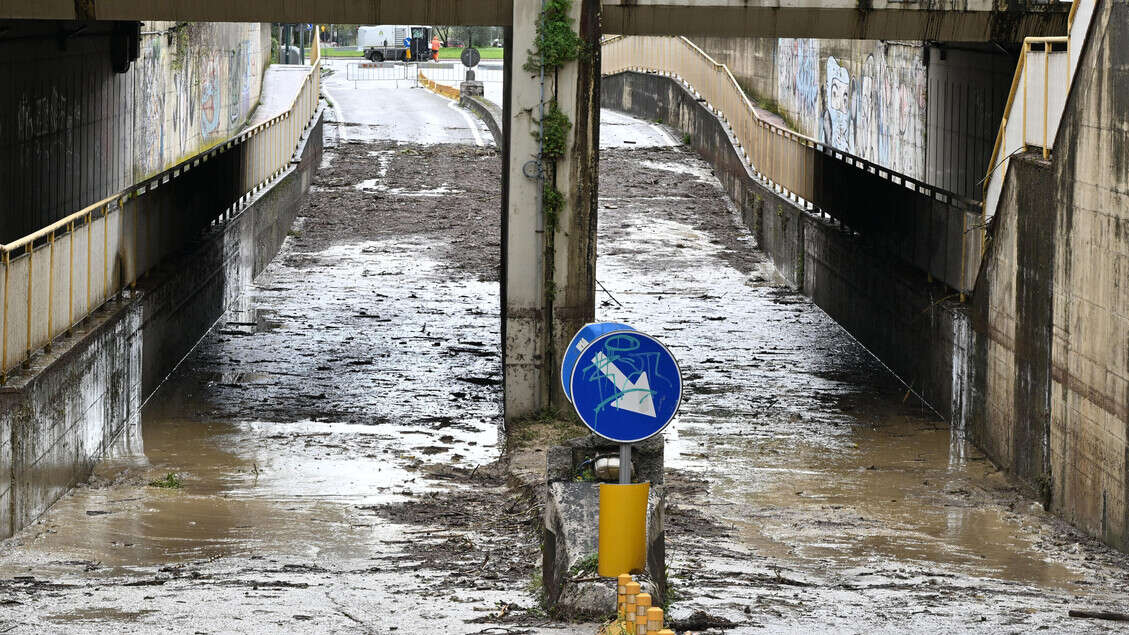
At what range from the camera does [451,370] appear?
2272 centimetres

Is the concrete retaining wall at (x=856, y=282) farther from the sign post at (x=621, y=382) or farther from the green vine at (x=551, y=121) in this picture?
the sign post at (x=621, y=382)

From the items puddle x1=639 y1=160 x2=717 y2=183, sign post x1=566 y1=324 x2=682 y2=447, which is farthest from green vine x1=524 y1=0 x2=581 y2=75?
puddle x1=639 y1=160 x2=717 y2=183

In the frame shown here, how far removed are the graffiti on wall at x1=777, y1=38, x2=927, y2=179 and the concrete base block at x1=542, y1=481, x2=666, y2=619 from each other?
2109 centimetres

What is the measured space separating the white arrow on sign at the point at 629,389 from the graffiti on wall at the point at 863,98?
22.2 meters

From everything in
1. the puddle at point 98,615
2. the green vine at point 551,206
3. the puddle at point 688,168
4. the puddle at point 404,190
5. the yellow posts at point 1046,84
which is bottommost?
the puddle at point 98,615

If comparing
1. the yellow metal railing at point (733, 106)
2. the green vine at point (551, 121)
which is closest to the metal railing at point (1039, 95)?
the green vine at point (551, 121)

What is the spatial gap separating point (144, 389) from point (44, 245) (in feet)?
15.9

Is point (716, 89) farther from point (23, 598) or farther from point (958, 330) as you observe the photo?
point (23, 598)

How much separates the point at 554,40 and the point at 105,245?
5.59 m

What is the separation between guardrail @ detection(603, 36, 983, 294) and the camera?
20.2 metres

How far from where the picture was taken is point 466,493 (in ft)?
52.2

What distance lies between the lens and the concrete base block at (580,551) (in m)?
10.2

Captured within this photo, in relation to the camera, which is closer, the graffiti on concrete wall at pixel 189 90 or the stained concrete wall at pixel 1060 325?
the stained concrete wall at pixel 1060 325

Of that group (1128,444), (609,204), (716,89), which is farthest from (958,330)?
(716,89)
